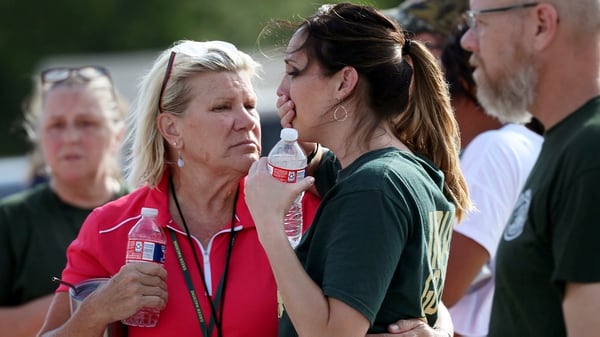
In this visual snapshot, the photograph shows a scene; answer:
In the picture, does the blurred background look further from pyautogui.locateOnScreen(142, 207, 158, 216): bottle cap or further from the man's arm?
the man's arm

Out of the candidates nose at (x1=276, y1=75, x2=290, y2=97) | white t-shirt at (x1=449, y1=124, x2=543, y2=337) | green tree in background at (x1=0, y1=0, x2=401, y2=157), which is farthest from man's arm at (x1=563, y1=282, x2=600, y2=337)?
green tree in background at (x1=0, y1=0, x2=401, y2=157)

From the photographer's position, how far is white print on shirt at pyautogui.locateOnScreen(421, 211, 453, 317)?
10.3 ft

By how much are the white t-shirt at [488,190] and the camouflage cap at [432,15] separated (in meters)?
0.82

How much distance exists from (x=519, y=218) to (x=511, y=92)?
0.42m

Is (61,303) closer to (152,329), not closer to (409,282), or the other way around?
(152,329)

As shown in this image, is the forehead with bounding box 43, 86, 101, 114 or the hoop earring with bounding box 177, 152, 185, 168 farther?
the forehead with bounding box 43, 86, 101, 114

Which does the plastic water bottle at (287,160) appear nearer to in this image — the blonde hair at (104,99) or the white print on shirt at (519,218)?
the white print on shirt at (519,218)

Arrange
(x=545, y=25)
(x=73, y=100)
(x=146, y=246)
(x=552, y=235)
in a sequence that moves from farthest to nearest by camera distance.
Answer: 1. (x=73, y=100)
2. (x=146, y=246)
3. (x=545, y=25)
4. (x=552, y=235)

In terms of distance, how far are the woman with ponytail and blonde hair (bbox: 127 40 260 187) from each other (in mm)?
642

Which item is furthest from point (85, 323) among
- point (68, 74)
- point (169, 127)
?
point (68, 74)

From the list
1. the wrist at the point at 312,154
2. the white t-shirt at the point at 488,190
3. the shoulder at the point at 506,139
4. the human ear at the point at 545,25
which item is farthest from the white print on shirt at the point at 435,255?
the shoulder at the point at 506,139

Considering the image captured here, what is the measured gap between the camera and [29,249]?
5.25 metres

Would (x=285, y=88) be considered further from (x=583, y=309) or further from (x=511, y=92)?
(x=583, y=309)

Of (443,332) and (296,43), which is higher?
(296,43)
